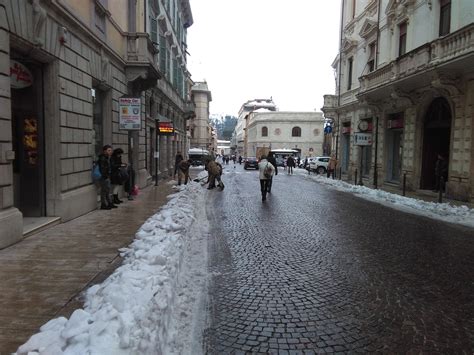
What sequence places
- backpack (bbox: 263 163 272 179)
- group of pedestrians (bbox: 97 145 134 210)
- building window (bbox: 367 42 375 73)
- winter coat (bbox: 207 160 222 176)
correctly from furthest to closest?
building window (bbox: 367 42 375 73), winter coat (bbox: 207 160 222 176), backpack (bbox: 263 163 272 179), group of pedestrians (bbox: 97 145 134 210)

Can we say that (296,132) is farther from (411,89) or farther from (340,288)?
(340,288)

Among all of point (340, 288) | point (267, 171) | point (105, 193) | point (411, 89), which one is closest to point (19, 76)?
point (105, 193)

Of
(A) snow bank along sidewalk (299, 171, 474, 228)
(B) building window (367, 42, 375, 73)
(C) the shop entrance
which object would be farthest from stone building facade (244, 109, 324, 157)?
(C) the shop entrance

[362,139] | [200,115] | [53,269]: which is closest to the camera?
[53,269]

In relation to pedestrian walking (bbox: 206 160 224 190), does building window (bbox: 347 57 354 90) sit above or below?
above

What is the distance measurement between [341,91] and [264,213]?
21940 millimetres

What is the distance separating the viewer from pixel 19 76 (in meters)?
7.76

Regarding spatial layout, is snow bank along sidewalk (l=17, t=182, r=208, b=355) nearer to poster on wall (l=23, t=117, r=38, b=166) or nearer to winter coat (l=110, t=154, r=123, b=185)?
poster on wall (l=23, t=117, r=38, b=166)

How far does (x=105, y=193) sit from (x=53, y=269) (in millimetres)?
5734

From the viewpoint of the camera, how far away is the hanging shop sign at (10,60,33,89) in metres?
7.51

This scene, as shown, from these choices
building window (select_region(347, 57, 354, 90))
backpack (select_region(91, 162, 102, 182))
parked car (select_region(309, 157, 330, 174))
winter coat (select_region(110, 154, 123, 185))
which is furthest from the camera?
parked car (select_region(309, 157, 330, 174))

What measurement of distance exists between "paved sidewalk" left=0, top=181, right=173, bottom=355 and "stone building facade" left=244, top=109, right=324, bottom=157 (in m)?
69.6

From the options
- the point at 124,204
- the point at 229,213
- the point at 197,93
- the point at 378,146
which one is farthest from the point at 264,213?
the point at 197,93

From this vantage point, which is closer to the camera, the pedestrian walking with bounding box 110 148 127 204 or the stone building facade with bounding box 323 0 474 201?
the pedestrian walking with bounding box 110 148 127 204
